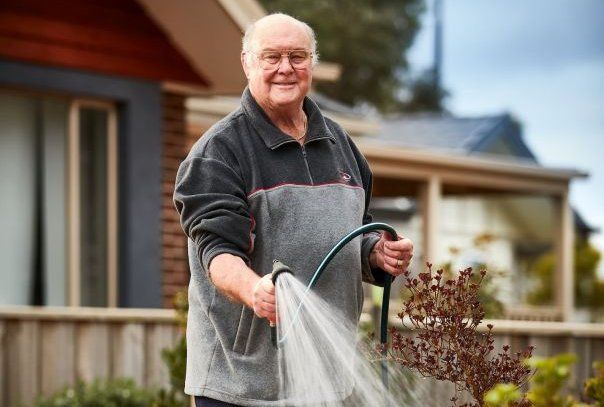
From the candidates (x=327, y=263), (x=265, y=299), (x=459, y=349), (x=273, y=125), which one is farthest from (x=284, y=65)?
(x=459, y=349)

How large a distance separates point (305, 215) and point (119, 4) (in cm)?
704

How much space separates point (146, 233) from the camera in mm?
10609

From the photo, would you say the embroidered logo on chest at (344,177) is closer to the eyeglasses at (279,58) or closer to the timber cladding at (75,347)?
the eyeglasses at (279,58)

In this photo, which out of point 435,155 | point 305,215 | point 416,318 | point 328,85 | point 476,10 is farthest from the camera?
point 476,10

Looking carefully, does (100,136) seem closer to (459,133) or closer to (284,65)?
(284,65)

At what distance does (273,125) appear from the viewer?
12.7ft

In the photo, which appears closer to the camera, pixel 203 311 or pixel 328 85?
pixel 203 311

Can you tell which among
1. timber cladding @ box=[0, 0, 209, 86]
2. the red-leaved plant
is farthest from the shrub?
timber cladding @ box=[0, 0, 209, 86]

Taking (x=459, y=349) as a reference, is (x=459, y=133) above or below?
above

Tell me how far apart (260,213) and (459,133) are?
18.3 meters

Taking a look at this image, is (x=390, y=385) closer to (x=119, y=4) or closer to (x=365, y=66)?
(x=119, y=4)

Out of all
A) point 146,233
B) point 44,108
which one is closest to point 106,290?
point 146,233

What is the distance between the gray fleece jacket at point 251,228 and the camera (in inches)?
144

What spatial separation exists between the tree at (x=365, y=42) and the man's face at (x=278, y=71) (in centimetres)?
3040
